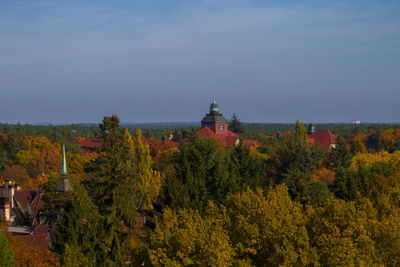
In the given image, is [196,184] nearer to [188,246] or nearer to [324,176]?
[188,246]

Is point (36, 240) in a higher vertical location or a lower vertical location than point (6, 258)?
lower

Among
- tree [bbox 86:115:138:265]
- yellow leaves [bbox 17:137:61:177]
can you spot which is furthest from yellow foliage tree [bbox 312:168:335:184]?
yellow leaves [bbox 17:137:61:177]

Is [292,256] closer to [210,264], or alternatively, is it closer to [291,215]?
[210,264]

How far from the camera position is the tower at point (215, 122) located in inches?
4875

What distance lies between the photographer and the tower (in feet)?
406

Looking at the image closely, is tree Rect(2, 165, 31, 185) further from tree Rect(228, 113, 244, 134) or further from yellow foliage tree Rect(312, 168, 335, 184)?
tree Rect(228, 113, 244, 134)

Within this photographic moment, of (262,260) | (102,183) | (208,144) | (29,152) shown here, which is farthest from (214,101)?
(262,260)

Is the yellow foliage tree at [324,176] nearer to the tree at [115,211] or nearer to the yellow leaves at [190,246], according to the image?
the tree at [115,211]

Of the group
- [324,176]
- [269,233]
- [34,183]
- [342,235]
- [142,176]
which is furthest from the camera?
[34,183]

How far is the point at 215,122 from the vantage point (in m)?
123

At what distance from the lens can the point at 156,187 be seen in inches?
2151

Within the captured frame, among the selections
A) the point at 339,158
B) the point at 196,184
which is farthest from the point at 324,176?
the point at 196,184

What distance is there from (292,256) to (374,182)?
114 ft

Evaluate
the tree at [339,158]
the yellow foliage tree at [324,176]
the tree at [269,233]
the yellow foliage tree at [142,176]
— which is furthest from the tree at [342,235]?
the tree at [339,158]
